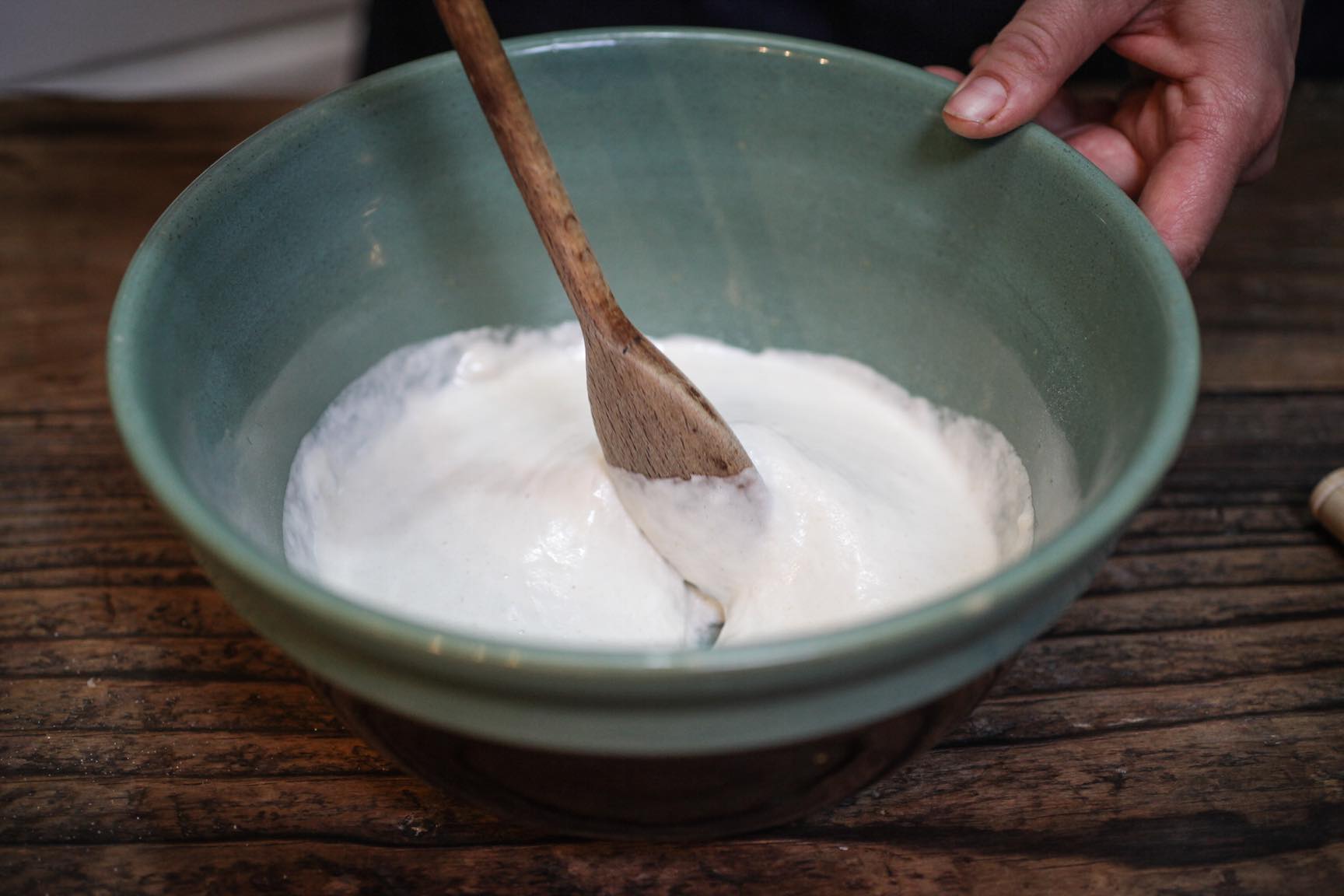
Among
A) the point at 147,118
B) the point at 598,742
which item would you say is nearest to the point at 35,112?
the point at 147,118

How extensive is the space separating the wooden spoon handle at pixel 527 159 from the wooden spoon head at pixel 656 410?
15 mm

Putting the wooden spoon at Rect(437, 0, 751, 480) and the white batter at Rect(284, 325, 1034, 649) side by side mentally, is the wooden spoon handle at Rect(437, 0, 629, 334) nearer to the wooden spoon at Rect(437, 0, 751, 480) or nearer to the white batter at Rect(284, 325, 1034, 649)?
the wooden spoon at Rect(437, 0, 751, 480)

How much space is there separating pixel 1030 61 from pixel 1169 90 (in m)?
0.17

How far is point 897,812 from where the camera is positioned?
0.64m

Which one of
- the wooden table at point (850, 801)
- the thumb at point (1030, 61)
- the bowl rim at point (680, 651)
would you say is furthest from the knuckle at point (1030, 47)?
the wooden table at point (850, 801)

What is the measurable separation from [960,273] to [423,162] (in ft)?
1.28

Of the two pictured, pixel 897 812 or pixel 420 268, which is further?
pixel 420 268

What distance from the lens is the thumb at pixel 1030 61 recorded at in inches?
28.4

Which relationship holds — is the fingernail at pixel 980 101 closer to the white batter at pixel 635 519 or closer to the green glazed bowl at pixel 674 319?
the green glazed bowl at pixel 674 319

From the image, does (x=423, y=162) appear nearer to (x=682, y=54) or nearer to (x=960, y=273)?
(x=682, y=54)

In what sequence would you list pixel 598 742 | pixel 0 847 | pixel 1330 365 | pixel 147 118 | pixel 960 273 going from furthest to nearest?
pixel 147 118 < pixel 1330 365 < pixel 960 273 < pixel 0 847 < pixel 598 742

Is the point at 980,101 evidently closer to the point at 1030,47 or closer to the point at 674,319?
the point at 1030,47

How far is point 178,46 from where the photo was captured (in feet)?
5.93

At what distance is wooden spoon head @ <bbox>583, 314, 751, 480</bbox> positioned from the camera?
701mm
